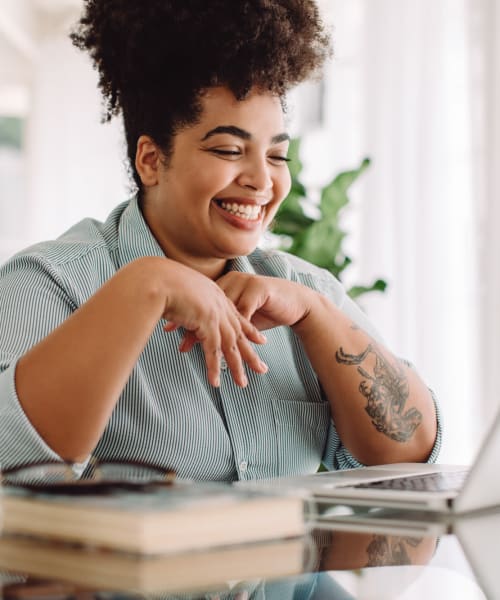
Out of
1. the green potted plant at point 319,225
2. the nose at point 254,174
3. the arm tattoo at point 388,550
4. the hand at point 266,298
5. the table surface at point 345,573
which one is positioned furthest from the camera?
the green potted plant at point 319,225

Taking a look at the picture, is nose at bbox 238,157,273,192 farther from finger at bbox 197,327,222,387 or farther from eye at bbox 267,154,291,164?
finger at bbox 197,327,222,387

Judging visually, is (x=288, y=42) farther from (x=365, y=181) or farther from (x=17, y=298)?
(x=365, y=181)

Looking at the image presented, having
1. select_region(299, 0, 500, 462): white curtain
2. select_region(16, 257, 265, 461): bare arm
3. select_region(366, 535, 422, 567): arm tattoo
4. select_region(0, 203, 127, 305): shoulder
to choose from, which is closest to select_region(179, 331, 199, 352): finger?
select_region(16, 257, 265, 461): bare arm

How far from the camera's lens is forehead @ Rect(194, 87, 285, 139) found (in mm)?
1396

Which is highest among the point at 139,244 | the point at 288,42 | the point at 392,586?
the point at 288,42

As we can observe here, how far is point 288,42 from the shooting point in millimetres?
1499

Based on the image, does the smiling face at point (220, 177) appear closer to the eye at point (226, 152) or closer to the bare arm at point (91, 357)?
the eye at point (226, 152)

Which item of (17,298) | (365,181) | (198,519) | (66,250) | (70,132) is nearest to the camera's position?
(198,519)

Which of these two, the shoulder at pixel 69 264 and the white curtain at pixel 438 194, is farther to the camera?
the white curtain at pixel 438 194

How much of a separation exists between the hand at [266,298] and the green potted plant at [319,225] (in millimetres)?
1160

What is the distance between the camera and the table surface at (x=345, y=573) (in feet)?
1.90

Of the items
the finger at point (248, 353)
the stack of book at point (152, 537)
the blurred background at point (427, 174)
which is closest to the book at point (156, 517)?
the stack of book at point (152, 537)

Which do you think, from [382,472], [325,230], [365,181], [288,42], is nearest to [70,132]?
[365,181]

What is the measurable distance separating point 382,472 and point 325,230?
154 cm
